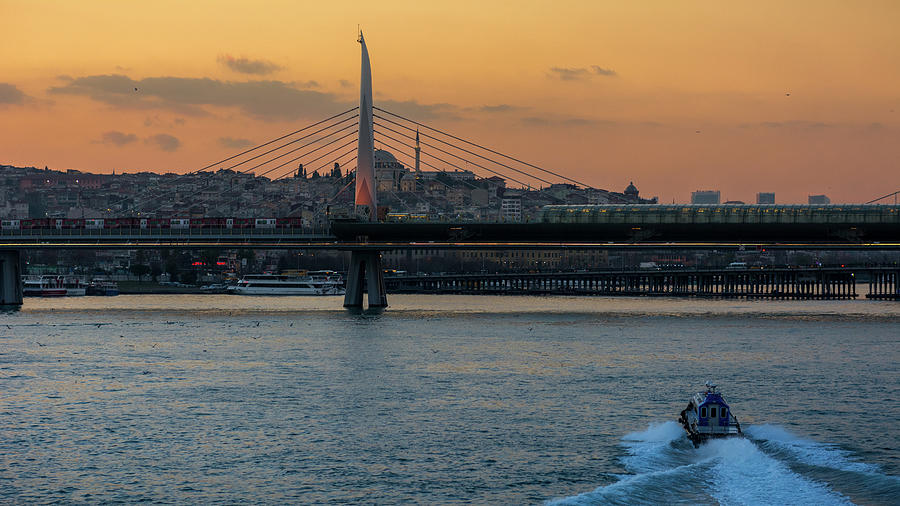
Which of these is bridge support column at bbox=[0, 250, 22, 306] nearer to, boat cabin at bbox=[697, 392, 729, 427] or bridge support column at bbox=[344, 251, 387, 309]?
bridge support column at bbox=[344, 251, 387, 309]

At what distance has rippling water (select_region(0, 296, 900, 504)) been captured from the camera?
33.4m

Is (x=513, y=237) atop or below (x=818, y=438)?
atop

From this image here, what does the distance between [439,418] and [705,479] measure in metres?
12.8

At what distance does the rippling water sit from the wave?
9 centimetres

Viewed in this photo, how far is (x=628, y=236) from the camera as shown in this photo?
108 meters

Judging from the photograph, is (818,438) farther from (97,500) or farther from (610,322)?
(610,322)

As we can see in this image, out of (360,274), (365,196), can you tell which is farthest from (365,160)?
(360,274)

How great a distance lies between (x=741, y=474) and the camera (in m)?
34.6

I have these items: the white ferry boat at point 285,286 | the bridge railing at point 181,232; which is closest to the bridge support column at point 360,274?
the bridge railing at point 181,232

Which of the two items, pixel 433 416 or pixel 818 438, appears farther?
pixel 433 416

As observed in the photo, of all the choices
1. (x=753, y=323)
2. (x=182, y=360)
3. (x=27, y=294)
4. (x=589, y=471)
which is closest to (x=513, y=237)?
(x=753, y=323)

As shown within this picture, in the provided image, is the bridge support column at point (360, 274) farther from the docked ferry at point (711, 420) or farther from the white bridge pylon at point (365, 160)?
the docked ferry at point (711, 420)

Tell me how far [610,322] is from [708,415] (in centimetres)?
6037

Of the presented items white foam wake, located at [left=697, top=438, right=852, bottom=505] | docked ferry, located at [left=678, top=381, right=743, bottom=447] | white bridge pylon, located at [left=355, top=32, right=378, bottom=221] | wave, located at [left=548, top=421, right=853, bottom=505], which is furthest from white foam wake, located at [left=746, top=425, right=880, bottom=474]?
white bridge pylon, located at [left=355, top=32, right=378, bottom=221]
